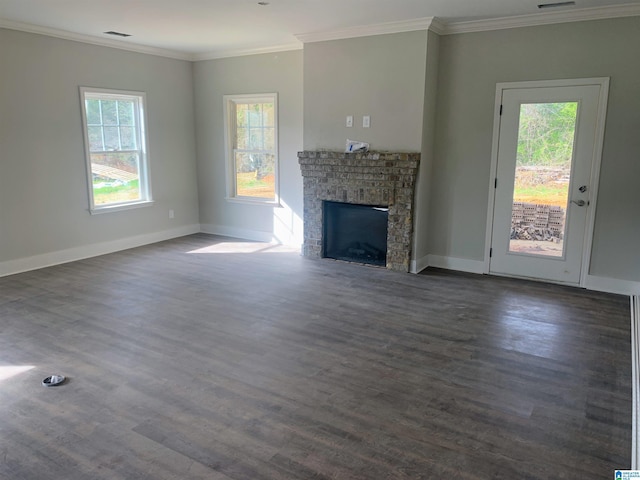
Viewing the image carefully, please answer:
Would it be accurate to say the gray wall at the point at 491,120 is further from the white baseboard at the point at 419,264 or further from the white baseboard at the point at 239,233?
the white baseboard at the point at 239,233

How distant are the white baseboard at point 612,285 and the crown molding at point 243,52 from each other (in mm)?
4278

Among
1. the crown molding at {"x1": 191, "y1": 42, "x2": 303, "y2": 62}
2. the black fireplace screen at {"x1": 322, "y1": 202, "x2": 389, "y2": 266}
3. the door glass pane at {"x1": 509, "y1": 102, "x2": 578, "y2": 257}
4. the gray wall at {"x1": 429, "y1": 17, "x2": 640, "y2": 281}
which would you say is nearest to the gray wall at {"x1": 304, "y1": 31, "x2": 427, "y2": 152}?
the gray wall at {"x1": 429, "y1": 17, "x2": 640, "y2": 281}

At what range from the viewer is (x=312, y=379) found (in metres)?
3.04

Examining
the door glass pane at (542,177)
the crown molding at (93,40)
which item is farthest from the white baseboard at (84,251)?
the door glass pane at (542,177)

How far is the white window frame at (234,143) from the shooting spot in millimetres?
6457

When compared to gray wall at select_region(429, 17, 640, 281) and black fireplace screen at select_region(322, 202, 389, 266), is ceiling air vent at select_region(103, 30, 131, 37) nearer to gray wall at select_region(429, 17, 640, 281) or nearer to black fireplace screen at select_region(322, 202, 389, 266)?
black fireplace screen at select_region(322, 202, 389, 266)

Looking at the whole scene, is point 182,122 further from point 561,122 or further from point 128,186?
point 561,122

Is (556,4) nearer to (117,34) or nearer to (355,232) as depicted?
(355,232)

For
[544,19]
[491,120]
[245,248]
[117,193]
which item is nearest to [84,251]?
[117,193]

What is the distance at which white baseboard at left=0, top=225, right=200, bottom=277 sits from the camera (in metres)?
5.27

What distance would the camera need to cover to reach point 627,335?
3730 millimetres

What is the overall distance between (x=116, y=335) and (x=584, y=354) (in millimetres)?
3471

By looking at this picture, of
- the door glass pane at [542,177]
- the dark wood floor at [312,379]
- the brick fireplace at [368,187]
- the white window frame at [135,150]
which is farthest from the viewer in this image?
the white window frame at [135,150]

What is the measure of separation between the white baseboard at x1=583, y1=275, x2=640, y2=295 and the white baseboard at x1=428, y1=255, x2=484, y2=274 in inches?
42.0
